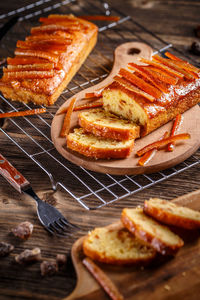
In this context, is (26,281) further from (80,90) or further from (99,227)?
(80,90)

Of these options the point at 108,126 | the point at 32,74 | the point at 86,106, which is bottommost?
the point at 86,106

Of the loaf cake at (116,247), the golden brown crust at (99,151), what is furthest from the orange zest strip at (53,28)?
the loaf cake at (116,247)

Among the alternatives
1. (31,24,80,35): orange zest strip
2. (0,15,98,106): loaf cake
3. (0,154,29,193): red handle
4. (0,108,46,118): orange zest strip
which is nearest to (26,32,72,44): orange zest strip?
(0,15,98,106): loaf cake

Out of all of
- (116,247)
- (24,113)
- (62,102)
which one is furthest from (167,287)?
(62,102)

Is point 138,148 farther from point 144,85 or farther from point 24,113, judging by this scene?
point 24,113

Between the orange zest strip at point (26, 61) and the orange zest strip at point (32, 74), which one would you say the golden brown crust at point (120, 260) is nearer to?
the orange zest strip at point (32, 74)
